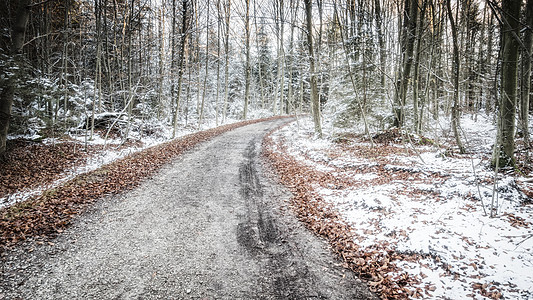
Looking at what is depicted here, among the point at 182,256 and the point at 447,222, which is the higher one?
the point at 447,222

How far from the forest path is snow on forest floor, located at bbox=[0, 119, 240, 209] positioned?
3.96m

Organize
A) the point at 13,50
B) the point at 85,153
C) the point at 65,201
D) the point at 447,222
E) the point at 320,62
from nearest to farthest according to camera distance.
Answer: the point at 447,222
the point at 65,201
the point at 13,50
the point at 85,153
the point at 320,62

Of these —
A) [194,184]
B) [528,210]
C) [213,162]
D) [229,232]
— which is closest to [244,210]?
[229,232]

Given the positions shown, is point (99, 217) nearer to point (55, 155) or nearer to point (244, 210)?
point (244, 210)

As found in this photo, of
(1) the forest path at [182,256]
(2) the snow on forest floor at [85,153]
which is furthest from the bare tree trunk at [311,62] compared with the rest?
(2) the snow on forest floor at [85,153]

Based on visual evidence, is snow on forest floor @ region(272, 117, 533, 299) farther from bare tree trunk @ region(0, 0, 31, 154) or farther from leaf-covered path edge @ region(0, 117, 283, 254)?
bare tree trunk @ region(0, 0, 31, 154)

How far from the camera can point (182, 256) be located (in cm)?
403

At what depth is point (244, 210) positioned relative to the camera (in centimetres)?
583

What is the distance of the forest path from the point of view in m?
3.28

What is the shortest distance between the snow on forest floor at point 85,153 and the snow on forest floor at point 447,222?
9125 millimetres

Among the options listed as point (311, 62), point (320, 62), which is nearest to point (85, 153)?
point (311, 62)

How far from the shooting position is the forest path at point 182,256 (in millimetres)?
3275

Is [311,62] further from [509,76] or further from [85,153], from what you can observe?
[85,153]

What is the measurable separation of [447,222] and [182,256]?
4924 millimetres
